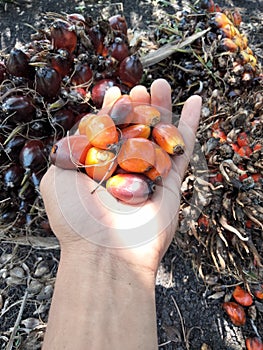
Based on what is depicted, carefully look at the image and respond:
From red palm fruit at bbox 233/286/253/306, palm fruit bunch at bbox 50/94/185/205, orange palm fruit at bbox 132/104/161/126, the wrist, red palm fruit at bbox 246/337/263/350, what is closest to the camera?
the wrist

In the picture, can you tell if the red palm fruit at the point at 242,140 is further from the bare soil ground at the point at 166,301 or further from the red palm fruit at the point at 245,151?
the bare soil ground at the point at 166,301

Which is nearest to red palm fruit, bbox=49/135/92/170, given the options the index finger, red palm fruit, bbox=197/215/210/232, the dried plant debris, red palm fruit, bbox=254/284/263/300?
the index finger

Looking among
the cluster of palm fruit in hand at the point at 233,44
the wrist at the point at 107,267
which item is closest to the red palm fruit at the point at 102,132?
the wrist at the point at 107,267

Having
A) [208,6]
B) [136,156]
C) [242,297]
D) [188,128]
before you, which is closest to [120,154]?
[136,156]

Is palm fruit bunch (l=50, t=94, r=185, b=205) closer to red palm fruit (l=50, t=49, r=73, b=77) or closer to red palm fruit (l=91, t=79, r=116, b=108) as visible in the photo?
red palm fruit (l=91, t=79, r=116, b=108)

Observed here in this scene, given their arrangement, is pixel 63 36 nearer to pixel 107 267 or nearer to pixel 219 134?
pixel 219 134

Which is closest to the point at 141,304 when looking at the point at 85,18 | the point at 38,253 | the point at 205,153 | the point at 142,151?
the point at 142,151

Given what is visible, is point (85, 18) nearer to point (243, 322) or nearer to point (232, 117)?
point (232, 117)
